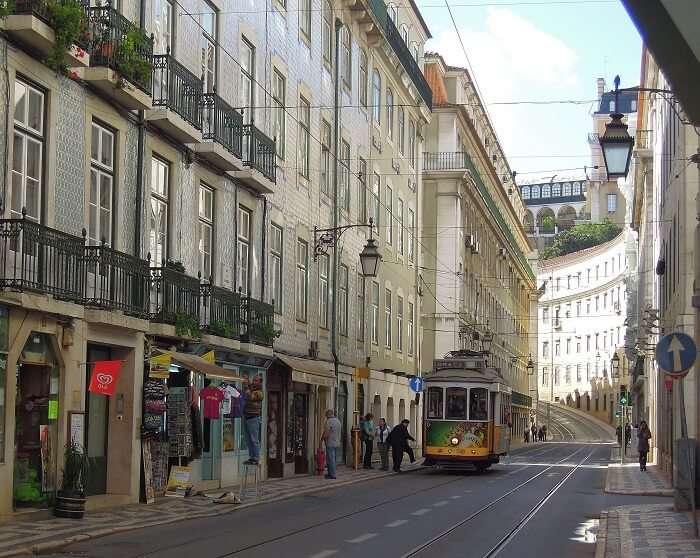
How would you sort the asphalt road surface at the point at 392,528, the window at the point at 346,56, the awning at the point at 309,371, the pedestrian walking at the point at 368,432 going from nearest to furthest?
the asphalt road surface at the point at 392,528 < the awning at the point at 309,371 < the pedestrian walking at the point at 368,432 < the window at the point at 346,56

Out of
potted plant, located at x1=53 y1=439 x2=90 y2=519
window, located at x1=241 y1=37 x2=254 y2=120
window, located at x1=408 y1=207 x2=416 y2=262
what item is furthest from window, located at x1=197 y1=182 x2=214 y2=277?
window, located at x1=408 y1=207 x2=416 y2=262

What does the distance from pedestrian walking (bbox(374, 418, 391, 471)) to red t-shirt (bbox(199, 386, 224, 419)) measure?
14.5 m

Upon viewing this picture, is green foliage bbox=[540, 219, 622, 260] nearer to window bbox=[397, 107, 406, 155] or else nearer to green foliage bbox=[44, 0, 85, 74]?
window bbox=[397, 107, 406, 155]

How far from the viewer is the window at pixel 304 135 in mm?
33781

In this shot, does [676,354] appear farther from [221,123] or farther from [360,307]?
[360,307]

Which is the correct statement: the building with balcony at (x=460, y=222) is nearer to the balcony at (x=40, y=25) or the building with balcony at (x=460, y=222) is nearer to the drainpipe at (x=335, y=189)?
the drainpipe at (x=335, y=189)

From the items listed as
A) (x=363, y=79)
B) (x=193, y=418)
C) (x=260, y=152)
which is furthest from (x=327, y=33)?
(x=193, y=418)

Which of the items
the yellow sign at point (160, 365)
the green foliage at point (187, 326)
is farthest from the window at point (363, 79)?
the yellow sign at point (160, 365)

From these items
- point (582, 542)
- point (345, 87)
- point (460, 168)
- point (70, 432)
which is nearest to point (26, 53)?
point (70, 432)

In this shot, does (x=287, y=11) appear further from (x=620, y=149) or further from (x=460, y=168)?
(x=460, y=168)

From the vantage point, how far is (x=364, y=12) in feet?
133

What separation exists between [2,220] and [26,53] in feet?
8.84

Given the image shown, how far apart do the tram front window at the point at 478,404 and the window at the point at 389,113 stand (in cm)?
1311

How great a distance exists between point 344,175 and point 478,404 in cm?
831
